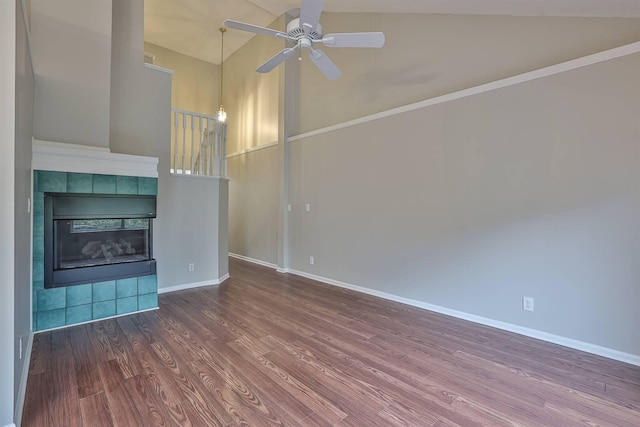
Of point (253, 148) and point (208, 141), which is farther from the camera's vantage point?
point (253, 148)

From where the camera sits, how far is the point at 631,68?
2369mm

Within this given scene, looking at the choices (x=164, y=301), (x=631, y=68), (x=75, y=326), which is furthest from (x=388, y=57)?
(x=75, y=326)

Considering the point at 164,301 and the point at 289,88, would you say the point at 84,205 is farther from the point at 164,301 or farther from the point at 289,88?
the point at 289,88

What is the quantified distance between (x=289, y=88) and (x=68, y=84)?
10.6 ft

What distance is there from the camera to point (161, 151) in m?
4.06

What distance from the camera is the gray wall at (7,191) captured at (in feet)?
4.82

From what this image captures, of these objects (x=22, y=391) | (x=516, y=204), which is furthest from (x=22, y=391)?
(x=516, y=204)

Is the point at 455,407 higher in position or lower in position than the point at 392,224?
lower

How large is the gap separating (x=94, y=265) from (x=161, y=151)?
1.70 metres

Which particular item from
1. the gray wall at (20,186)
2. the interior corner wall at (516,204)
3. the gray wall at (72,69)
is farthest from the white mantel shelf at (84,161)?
the interior corner wall at (516,204)

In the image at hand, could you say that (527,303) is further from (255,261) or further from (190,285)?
(255,261)

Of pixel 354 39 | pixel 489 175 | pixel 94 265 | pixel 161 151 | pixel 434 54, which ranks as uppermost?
pixel 434 54

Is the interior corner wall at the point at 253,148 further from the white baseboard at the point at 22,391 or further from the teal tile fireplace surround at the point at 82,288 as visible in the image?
the white baseboard at the point at 22,391

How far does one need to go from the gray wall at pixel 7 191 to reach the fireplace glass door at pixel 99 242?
5.29 ft
